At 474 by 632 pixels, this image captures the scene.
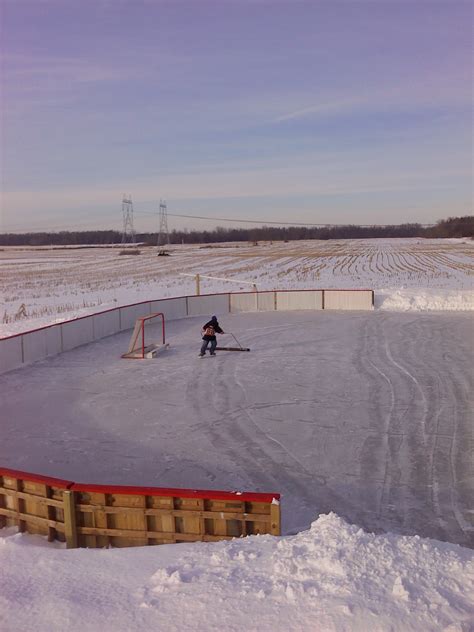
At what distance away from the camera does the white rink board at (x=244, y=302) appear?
101 ft

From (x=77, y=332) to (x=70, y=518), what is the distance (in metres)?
14.9

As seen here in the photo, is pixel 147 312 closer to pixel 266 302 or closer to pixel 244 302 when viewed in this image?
pixel 244 302

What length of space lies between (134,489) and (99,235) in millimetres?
199378

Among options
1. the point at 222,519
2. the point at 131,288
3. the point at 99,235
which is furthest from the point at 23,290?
the point at 99,235

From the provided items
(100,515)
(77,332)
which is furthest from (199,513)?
(77,332)

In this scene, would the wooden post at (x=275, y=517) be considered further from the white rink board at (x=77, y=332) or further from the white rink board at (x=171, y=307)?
the white rink board at (x=171, y=307)

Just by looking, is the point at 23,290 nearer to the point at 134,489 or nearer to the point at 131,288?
the point at 131,288

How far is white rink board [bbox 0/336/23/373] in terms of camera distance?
688 inches

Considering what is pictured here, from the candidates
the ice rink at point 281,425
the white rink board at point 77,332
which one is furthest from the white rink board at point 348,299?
the white rink board at point 77,332

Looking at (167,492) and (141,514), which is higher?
(167,492)

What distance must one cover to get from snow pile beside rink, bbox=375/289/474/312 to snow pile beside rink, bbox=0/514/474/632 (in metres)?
24.4

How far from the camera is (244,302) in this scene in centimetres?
3111

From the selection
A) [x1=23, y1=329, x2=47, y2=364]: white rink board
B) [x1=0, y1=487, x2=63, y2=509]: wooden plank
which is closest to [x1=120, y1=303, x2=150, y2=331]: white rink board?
[x1=23, y1=329, x2=47, y2=364]: white rink board

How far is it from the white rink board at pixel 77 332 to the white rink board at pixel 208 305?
7752 mm
